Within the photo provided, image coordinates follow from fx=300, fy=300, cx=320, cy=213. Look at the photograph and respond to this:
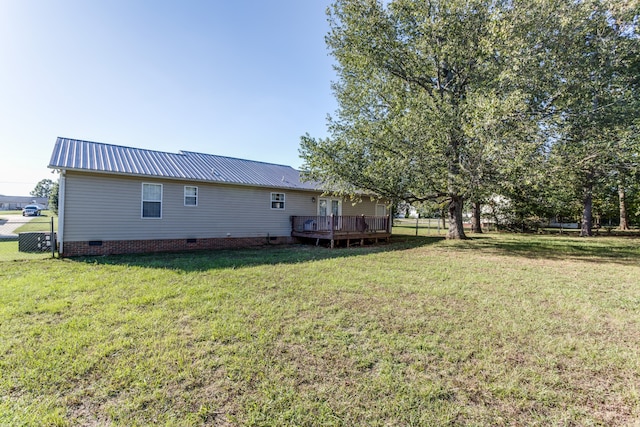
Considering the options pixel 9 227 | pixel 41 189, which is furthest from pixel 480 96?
pixel 41 189

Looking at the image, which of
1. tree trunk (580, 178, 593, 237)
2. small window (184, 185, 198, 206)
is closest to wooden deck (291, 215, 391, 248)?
small window (184, 185, 198, 206)

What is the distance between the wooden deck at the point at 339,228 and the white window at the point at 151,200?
545 centimetres

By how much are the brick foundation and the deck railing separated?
1177mm

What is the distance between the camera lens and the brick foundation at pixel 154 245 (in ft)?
30.2

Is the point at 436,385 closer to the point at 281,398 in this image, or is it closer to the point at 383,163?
the point at 281,398

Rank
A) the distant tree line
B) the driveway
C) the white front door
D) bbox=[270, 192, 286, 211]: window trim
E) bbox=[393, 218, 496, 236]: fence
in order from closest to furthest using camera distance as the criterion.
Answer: the distant tree line → bbox=[270, 192, 286, 211]: window trim → the driveway → the white front door → bbox=[393, 218, 496, 236]: fence

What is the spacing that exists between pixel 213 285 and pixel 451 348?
417cm

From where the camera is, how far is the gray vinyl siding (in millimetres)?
9172

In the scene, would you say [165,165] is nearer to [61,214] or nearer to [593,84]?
[61,214]

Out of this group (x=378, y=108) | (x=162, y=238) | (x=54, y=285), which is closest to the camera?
(x=54, y=285)

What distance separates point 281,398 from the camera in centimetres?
241

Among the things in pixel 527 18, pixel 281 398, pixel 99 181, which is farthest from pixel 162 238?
pixel 527 18

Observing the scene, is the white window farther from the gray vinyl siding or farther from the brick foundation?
the brick foundation

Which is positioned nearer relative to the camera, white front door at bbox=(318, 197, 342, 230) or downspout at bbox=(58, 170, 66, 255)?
downspout at bbox=(58, 170, 66, 255)
